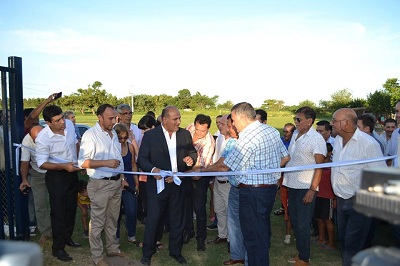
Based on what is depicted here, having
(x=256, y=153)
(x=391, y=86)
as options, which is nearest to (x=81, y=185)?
(x=256, y=153)

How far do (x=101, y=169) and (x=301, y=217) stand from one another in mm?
2553

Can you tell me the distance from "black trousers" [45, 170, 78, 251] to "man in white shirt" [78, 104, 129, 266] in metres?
0.47

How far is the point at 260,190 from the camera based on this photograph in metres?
4.26

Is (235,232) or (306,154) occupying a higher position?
(306,154)

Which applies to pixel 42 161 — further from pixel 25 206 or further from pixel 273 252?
pixel 273 252

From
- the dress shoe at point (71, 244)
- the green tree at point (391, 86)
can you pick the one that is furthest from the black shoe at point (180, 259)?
the green tree at point (391, 86)

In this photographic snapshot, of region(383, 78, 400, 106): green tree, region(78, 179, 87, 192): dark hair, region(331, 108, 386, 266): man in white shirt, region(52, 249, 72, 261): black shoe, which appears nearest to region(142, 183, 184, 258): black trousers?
region(52, 249, 72, 261): black shoe

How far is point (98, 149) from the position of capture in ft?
16.0

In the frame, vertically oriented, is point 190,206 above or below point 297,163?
below

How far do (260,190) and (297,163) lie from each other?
2.93 ft

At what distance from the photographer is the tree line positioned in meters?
46.2

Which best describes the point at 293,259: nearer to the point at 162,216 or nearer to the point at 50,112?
the point at 162,216

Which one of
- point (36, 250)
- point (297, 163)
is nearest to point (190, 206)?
point (297, 163)

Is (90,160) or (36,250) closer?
(36,250)
